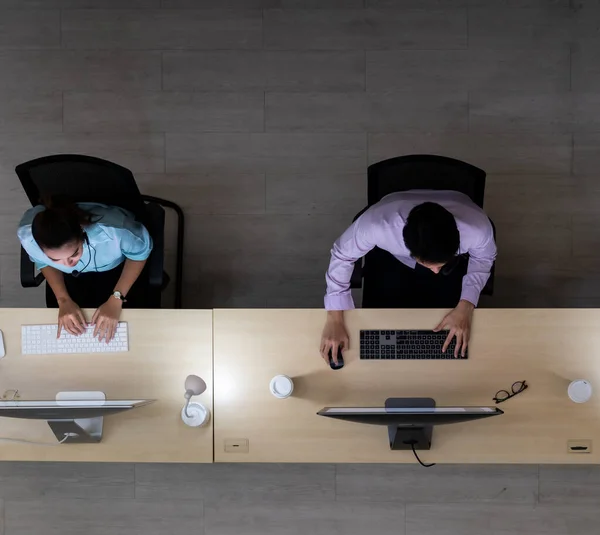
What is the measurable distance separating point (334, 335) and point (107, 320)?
31.3 inches

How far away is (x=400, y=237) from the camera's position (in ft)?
5.63

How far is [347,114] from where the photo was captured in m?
2.56

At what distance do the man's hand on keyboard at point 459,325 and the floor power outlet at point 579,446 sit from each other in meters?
0.49

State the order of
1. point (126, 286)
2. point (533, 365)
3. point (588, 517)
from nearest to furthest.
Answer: point (533, 365), point (126, 286), point (588, 517)

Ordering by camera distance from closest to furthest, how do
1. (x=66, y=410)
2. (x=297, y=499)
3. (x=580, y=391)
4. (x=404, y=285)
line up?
(x=66, y=410) → (x=580, y=391) → (x=404, y=285) → (x=297, y=499)

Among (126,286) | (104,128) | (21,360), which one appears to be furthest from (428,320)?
(104,128)

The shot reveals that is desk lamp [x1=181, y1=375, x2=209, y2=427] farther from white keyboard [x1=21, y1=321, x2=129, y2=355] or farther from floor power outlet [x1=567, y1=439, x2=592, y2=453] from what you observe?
floor power outlet [x1=567, y1=439, x2=592, y2=453]

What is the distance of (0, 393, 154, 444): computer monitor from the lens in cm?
161

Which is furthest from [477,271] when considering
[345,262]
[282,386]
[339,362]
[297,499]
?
[297,499]

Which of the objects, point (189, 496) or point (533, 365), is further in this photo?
point (189, 496)

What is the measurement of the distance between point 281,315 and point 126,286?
0.61 meters

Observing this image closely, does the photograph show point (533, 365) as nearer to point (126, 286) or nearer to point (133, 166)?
point (126, 286)

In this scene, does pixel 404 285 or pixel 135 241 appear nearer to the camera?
pixel 135 241

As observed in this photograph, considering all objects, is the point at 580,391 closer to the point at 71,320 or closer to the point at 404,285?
the point at 404,285
